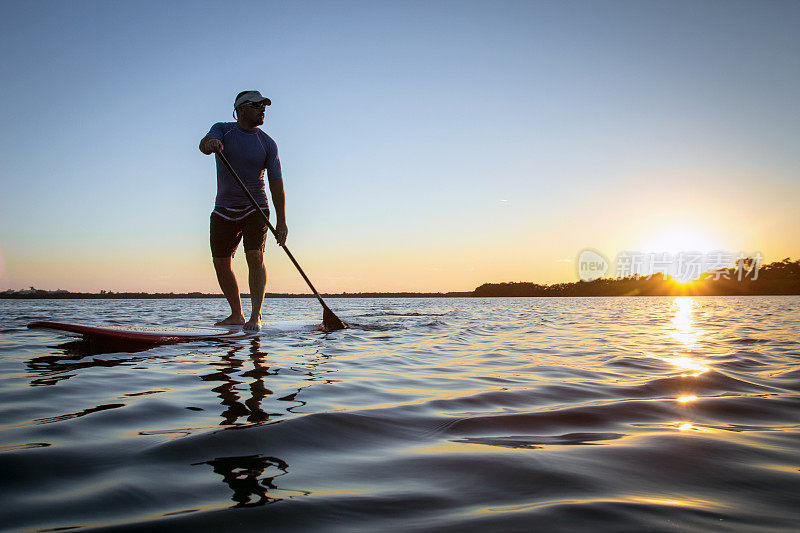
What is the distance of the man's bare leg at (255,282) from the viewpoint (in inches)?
237

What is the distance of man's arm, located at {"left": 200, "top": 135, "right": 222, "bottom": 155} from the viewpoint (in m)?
5.32

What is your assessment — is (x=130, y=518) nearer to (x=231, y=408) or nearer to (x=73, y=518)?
(x=73, y=518)

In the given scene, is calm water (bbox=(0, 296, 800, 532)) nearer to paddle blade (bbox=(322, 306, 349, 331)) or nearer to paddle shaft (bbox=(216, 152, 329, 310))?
paddle shaft (bbox=(216, 152, 329, 310))

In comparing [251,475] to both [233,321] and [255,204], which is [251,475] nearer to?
[255,204]

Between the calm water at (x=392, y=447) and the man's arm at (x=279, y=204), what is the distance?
8.97 feet

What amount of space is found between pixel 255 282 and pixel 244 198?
1089mm

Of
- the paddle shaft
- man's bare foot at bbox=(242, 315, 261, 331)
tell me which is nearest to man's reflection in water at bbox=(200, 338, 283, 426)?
man's bare foot at bbox=(242, 315, 261, 331)

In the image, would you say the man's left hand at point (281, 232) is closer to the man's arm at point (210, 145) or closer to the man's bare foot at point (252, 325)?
the man's bare foot at point (252, 325)

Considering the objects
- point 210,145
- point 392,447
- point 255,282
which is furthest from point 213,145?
point 392,447

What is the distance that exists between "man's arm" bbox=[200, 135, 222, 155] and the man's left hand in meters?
1.34

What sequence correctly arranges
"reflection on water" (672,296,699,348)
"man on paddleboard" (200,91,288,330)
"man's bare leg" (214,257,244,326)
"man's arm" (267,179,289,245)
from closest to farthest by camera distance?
"man on paddleboard" (200,91,288,330)
"man's bare leg" (214,257,244,326)
"man's arm" (267,179,289,245)
"reflection on water" (672,296,699,348)

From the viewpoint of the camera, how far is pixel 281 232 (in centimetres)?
637

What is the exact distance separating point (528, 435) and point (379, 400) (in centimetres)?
101

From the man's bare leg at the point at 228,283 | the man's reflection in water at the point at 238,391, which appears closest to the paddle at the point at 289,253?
the man's bare leg at the point at 228,283
